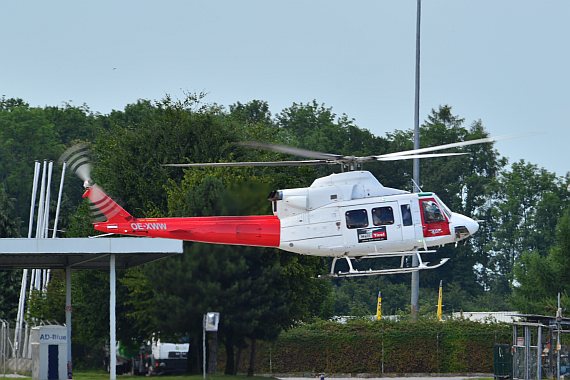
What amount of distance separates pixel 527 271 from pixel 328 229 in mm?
36553

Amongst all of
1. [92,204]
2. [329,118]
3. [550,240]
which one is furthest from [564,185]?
[92,204]

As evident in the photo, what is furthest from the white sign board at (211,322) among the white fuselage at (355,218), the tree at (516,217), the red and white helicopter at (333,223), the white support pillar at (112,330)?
the tree at (516,217)

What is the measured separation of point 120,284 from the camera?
179ft

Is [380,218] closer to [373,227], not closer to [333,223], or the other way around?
[373,227]

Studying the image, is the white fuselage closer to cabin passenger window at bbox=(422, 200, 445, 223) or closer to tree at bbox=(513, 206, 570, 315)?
cabin passenger window at bbox=(422, 200, 445, 223)

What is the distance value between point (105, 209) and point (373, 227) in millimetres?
8275

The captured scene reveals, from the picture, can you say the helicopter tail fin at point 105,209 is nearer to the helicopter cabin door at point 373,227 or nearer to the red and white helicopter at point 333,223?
the red and white helicopter at point 333,223

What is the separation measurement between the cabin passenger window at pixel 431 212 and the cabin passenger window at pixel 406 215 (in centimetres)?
55

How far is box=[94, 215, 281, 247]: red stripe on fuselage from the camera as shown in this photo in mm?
43031

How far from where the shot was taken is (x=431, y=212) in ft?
142

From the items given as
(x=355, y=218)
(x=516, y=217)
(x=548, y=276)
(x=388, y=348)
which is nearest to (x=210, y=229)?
(x=355, y=218)

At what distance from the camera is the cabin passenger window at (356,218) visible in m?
42.8

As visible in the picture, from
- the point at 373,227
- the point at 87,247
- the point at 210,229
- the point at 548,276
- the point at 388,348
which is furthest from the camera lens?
the point at 548,276

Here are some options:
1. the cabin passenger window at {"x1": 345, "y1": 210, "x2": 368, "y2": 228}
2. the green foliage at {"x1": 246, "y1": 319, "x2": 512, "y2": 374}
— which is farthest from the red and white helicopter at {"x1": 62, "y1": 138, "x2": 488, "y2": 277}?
the green foliage at {"x1": 246, "y1": 319, "x2": 512, "y2": 374}
